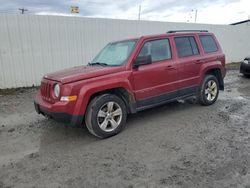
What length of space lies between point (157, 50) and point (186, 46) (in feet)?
3.15

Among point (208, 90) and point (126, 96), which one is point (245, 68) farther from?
point (126, 96)

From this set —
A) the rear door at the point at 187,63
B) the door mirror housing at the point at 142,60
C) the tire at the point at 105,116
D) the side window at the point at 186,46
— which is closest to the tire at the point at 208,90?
the rear door at the point at 187,63

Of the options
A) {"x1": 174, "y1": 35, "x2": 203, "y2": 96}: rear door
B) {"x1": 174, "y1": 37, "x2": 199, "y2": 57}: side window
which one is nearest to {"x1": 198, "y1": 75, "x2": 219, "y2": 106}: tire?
{"x1": 174, "y1": 35, "x2": 203, "y2": 96}: rear door

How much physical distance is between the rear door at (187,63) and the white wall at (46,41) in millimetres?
5557

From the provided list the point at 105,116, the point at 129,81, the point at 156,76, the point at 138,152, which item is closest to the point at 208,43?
the point at 156,76

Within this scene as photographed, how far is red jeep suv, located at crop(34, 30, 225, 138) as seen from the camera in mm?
4258

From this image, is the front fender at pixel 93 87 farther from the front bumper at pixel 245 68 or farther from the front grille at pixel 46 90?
the front bumper at pixel 245 68

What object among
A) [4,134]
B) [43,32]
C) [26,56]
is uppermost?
[43,32]

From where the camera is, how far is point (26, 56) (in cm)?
917

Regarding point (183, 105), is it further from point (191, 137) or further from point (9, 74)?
point (9, 74)

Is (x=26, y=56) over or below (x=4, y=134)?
over

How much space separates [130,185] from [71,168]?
946 mm

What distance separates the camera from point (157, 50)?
5.34 meters

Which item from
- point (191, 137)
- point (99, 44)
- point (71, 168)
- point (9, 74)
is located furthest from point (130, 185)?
point (99, 44)
